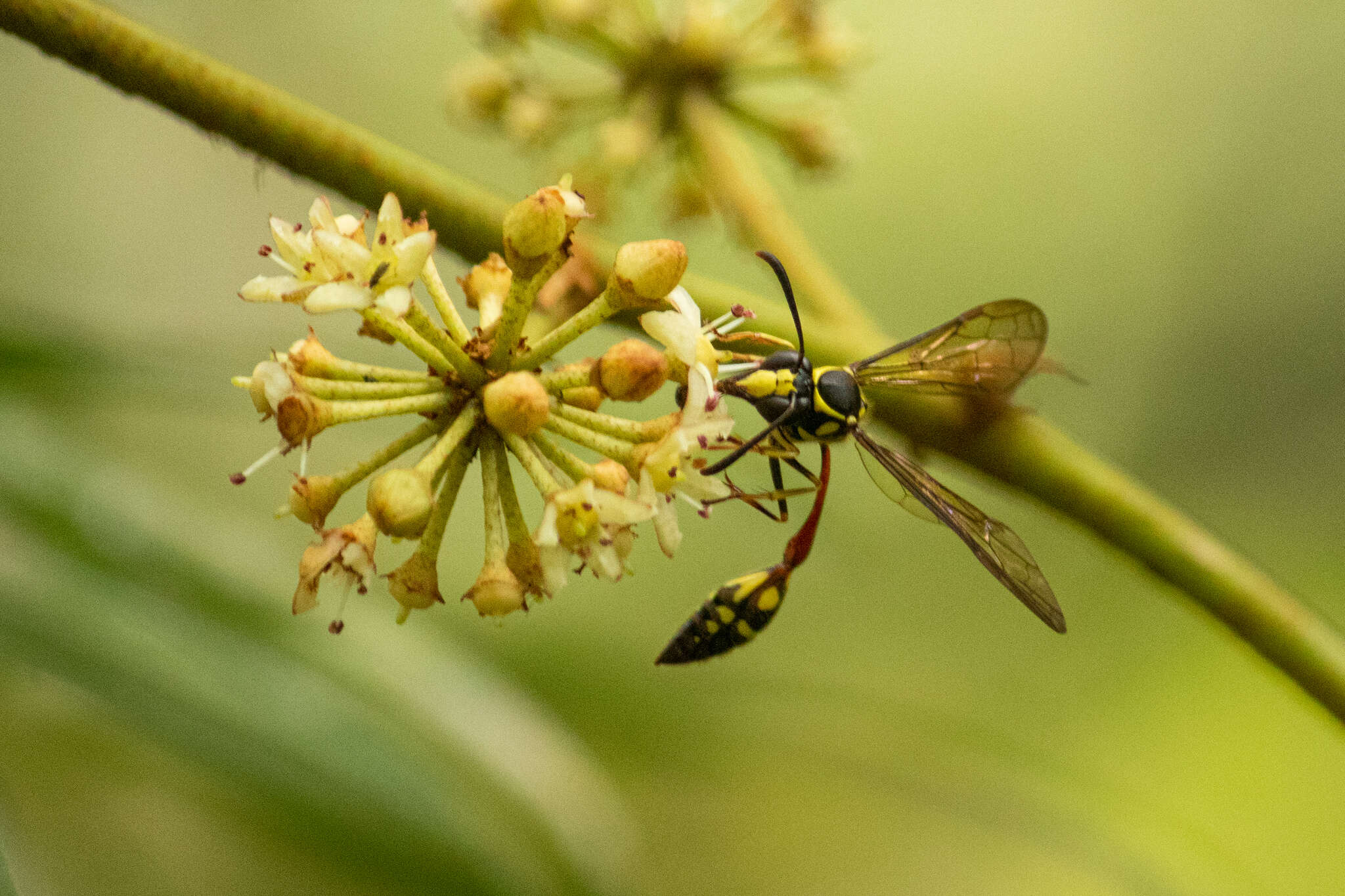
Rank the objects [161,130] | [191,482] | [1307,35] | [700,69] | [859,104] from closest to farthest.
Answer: [700,69], [191,482], [161,130], [859,104], [1307,35]

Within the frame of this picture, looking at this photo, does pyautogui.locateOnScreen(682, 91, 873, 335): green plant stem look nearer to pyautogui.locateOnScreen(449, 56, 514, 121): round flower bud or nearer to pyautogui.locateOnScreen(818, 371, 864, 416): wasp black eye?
pyautogui.locateOnScreen(818, 371, 864, 416): wasp black eye

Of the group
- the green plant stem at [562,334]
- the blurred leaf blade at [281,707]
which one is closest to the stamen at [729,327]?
the green plant stem at [562,334]

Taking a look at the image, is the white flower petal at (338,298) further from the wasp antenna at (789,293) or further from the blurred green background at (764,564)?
the blurred green background at (764,564)

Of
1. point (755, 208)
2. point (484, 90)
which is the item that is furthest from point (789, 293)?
point (484, 90)

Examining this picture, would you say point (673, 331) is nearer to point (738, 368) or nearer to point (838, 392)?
point (738, 368)

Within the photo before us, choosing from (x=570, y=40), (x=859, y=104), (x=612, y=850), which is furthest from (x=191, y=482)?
(x=859, y=104)

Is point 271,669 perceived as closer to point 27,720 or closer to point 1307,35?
point 27,720

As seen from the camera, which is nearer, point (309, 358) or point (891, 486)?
point (309, 358)

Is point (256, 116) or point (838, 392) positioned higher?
point (256, 116)
